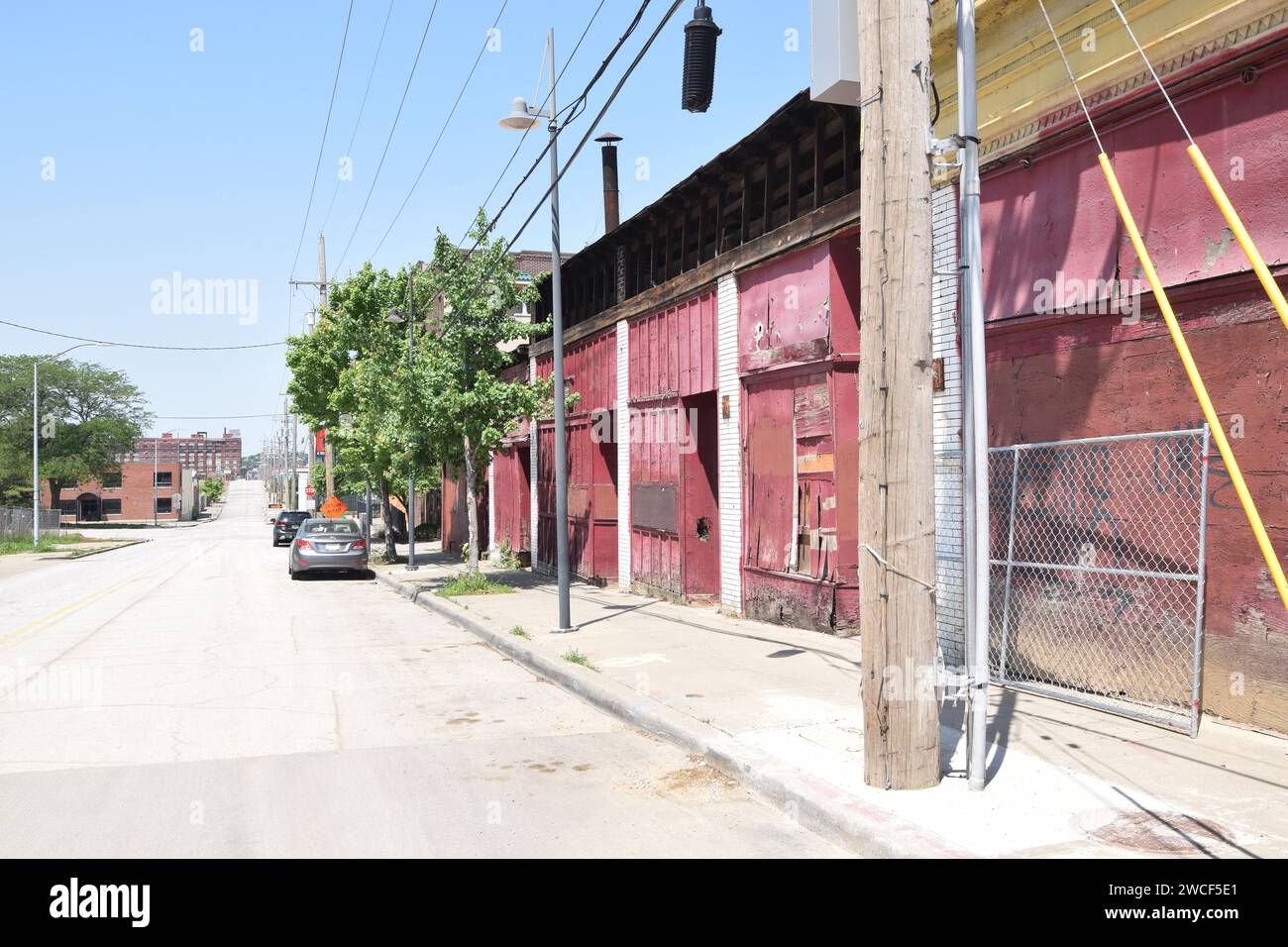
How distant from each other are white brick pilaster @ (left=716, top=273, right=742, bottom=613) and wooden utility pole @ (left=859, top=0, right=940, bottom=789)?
8.27 m

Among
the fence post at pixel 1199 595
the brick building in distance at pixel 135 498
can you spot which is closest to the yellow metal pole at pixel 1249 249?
the fence post at pixel 1199 595

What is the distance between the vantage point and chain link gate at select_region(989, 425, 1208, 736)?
7168 mm

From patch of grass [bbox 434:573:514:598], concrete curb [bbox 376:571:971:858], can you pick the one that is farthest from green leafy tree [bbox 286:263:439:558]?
concrete curb [bbox 376:571:971:858]

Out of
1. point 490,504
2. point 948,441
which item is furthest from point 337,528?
point 948,441

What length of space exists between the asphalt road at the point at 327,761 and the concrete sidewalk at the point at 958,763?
0.30 metres

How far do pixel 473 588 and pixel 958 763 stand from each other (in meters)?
13.8

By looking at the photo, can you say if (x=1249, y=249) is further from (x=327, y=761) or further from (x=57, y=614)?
(x=57, y=614)

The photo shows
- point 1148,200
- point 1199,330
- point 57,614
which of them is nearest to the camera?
point 1199,330

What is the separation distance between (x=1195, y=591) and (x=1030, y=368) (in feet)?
7.92

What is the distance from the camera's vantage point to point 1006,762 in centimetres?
618

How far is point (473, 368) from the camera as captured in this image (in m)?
19.1

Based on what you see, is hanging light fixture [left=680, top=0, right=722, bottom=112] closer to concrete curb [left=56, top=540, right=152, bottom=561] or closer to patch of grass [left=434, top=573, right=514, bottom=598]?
patch of grass [left=434, top=573, right=514, bottom=598]

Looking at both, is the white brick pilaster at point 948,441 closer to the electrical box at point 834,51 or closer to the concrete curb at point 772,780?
the electrical box at point 834,51
